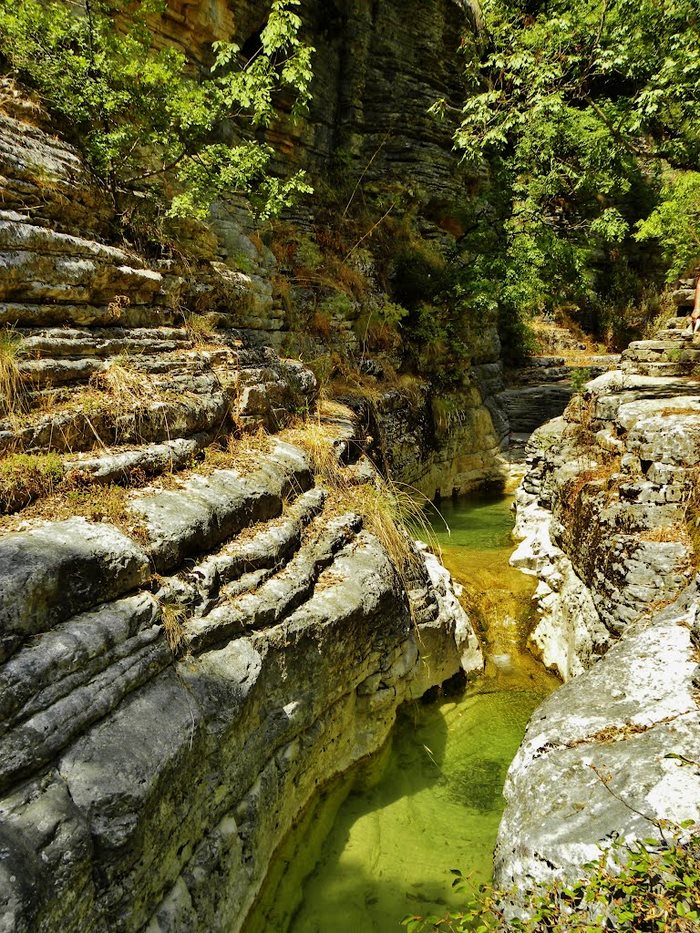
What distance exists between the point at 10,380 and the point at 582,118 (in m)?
11.8

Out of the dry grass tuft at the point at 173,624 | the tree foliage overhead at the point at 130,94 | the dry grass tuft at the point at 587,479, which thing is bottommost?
the dry grass tuft at the point at 587,479

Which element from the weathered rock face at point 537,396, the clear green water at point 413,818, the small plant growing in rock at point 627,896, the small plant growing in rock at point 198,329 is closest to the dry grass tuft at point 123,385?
the small plant growing in rock at point 198,329

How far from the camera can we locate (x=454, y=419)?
11.2 m

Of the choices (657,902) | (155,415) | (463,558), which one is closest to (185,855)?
(657,902)

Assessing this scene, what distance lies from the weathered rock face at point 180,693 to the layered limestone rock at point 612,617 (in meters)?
1.34

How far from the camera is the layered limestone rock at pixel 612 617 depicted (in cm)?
261

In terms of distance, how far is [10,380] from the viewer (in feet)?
10.6

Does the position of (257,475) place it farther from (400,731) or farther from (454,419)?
(454,419)

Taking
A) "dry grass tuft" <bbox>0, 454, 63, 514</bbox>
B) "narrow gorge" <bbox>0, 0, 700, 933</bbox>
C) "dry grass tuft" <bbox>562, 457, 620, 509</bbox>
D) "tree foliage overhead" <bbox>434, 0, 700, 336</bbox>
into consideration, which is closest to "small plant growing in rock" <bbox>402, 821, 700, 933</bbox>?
"narrow gorge" <bbox>0, 0, 700, 933</bbox>

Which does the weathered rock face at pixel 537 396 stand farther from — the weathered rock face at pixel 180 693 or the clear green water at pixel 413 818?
the weathered rock face at pixel 180 693

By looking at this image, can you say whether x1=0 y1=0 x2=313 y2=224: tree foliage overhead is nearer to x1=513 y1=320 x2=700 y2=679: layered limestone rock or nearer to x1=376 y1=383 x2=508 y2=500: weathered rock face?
x1=376 y1=383 x2=508 y2=500: weathered rock face

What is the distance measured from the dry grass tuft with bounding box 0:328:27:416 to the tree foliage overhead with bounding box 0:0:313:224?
7.32 feet

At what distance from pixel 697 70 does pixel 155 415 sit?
31.1 feet

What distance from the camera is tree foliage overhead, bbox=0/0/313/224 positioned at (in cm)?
450
